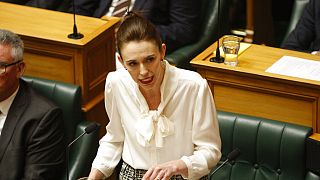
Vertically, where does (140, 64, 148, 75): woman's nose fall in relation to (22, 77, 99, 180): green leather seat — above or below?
above

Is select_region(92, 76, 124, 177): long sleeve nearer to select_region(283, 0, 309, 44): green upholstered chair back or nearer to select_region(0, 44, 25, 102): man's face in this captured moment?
select_region(0, 44, 25, 102): man's face

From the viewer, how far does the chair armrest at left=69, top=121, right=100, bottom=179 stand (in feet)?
10.9

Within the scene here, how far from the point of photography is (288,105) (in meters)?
3.12

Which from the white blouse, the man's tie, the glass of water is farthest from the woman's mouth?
the man's tie

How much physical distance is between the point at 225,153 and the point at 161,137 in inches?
25.2

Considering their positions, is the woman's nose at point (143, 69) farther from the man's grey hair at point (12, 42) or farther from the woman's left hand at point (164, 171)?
the man's grey hair at point (12, 42)

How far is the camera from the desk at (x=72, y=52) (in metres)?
3.53

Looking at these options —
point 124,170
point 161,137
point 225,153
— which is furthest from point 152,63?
point 225,153

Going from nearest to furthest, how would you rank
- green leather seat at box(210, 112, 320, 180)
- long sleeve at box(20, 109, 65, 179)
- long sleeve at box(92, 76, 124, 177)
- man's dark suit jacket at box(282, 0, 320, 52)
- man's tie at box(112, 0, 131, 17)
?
long sleeve at box(92, 76, 124, 177) → green leather seat at box(210, 112, 320, 180) → long sleeve at box(20, 109, 65, 179) → man's dark suit jacket at box(282, 0, 320, 52) → man's tie at box(112, 0, 131, 17)

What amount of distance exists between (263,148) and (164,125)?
661mm

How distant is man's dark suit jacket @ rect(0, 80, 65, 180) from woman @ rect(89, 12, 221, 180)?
560mm

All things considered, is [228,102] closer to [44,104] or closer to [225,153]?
[225,153]

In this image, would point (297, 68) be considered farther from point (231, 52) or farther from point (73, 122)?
point (73, 122)

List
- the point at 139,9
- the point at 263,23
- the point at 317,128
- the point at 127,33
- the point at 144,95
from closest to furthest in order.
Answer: the point at 127,33 < the point at 144,95 < the point at 317,128 < the point at 139,9 < the point at 263,23
